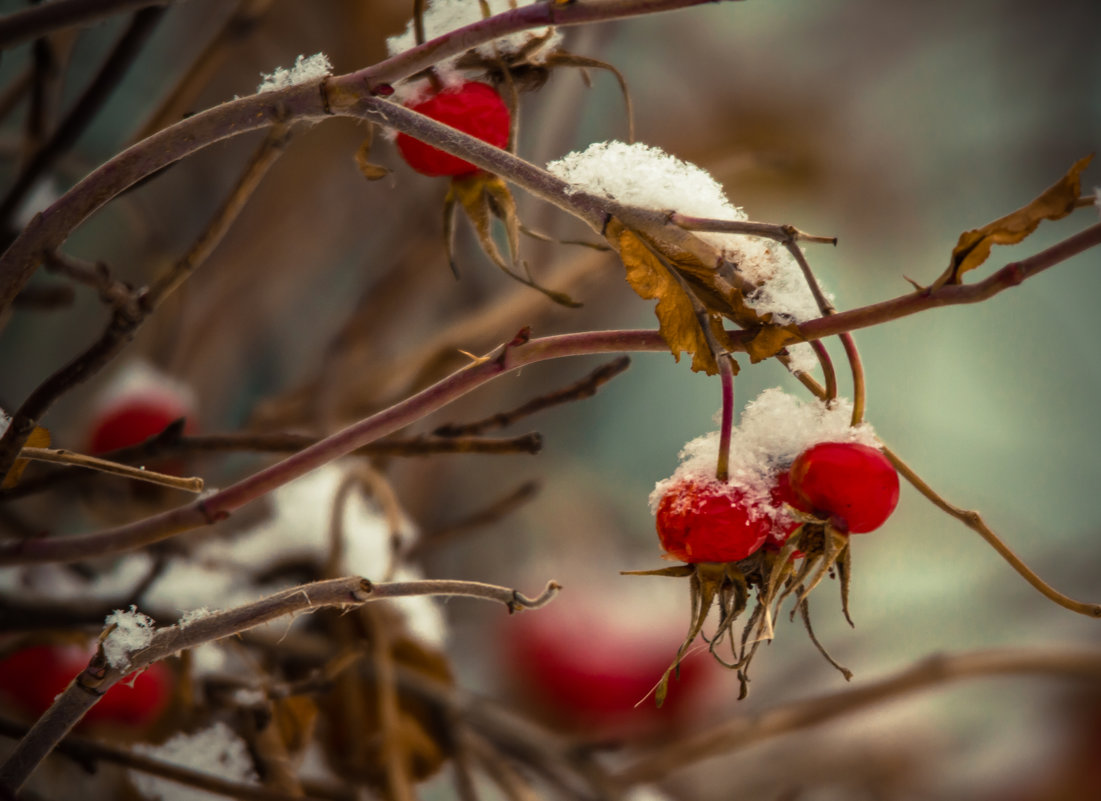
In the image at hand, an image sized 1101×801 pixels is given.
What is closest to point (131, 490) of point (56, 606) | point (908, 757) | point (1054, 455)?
point (56, 606)

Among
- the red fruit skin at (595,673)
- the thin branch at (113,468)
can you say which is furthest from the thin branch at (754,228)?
the red fruit skin at (595,673)

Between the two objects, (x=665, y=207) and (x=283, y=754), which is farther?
(x=283, y=754)

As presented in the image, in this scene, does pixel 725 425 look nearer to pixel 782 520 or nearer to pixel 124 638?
pixel 782 520

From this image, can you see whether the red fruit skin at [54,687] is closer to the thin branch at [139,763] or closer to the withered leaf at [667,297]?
the thin branch at [139,763]

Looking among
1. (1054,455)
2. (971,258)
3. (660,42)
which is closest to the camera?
(971,258)

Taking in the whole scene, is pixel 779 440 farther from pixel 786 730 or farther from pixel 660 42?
pixel 660 42

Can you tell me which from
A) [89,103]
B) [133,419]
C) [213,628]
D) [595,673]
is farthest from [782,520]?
[595,673]

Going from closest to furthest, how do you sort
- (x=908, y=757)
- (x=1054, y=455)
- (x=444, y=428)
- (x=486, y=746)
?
(x=444, y=428)
(x=486, y=746)
(x=908, y=757)
(x=1054, y=455)

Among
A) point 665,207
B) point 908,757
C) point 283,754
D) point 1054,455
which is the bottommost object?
point 908,757
